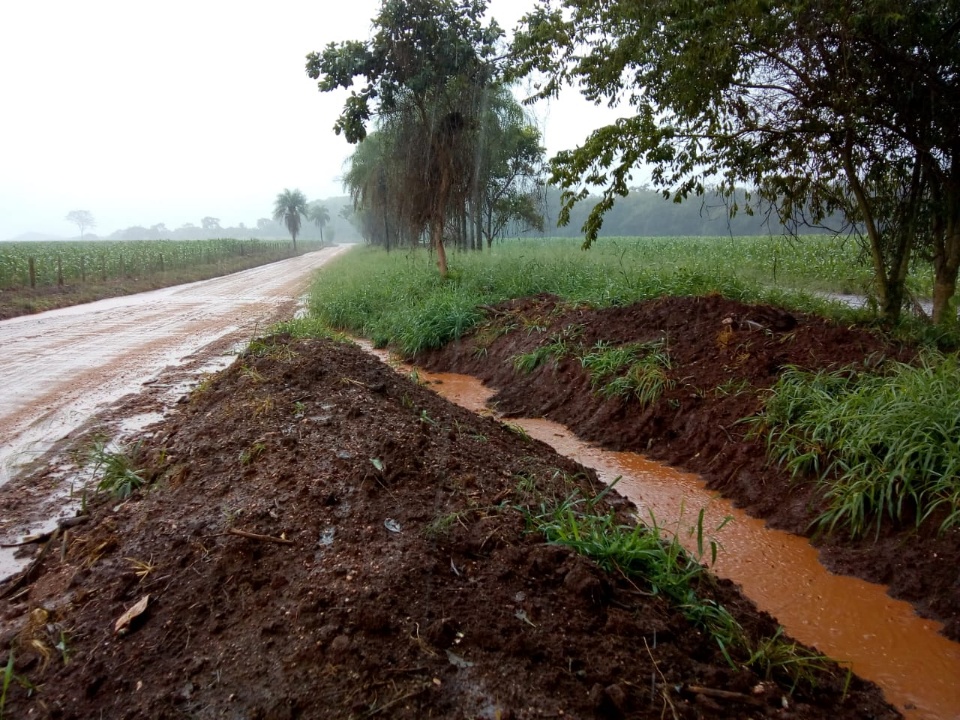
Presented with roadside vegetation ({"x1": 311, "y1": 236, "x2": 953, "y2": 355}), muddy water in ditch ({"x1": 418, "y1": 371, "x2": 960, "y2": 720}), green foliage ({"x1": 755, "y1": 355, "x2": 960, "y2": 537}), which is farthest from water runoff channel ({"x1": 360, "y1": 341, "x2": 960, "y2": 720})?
roadside vegetation ({"x1": 311, "y1": 236, "x2": 953, "y2": 355})

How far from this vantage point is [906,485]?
362 cm

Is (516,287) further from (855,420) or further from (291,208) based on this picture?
(291,208)

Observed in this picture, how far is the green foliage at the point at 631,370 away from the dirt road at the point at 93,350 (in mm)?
4764

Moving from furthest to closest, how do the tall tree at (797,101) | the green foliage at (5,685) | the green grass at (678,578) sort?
the tall tree at (797,101) → the green grass at (678,578) → the green foliage at (5,685)

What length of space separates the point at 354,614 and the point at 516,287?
9.00 m

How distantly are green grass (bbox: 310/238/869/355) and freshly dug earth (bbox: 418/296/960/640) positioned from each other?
0.96m

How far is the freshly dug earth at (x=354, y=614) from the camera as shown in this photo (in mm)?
1988

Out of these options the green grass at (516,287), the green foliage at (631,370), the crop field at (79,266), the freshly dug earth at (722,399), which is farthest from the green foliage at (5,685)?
the crop field at (79,266)

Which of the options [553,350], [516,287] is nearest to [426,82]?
[516,287]

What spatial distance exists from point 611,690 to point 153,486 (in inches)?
111

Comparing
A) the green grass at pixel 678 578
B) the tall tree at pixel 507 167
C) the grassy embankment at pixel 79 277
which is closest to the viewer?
the green grass at pixel 678 578

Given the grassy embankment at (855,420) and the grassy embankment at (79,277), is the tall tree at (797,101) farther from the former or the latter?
the grassy embankment at (79,277)

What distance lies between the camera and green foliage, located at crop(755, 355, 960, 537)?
143 inches

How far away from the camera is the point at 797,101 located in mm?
6539
